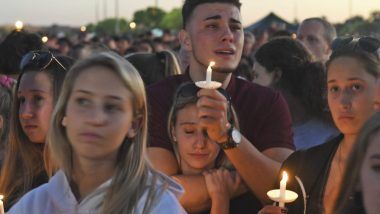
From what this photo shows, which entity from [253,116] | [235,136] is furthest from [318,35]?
[235,136]

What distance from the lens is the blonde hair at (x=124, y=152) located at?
98.4 inches

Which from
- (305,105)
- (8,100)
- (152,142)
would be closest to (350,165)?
(152,142)

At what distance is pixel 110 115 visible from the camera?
8.30 ft

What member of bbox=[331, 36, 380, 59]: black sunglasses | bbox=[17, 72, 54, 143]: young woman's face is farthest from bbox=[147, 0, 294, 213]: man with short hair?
bbox=[17, 72, 54, 143]: young woman's face

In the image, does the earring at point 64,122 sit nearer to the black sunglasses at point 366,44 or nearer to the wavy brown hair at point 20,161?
the wavy brown hair at point 20,161

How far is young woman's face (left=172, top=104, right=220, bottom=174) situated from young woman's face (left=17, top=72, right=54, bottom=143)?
0.75 meters

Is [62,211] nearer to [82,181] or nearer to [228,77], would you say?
[82,181]

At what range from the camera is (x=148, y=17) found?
Answer: 56.9 metres

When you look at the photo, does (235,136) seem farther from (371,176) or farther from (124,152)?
(371,176)

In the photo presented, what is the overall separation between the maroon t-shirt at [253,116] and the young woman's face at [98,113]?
796 mm

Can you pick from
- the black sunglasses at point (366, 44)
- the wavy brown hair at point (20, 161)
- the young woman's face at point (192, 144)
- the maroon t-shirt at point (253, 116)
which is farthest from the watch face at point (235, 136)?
the wavy brown hair at point (20, 161)

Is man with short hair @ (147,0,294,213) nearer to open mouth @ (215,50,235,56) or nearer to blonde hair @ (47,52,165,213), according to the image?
open mouth @ (215,50,235,56)

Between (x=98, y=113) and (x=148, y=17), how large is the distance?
181ft

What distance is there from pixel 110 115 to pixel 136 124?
206 mm
